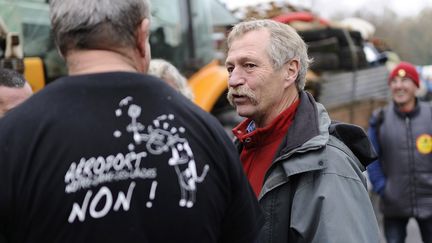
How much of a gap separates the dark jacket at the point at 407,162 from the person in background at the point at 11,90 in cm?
289

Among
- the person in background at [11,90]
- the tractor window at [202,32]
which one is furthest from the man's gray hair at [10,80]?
the tractor window at [202,32]

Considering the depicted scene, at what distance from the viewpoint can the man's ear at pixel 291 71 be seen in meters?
2.33

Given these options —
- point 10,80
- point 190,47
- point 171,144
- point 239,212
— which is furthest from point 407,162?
point 171,144

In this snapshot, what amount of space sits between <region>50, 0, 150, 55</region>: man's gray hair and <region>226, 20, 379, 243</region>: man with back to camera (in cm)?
82

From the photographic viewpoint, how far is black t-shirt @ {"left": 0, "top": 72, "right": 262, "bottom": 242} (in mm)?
1395

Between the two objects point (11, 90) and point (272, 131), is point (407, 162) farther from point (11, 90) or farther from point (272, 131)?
point (11, 90)

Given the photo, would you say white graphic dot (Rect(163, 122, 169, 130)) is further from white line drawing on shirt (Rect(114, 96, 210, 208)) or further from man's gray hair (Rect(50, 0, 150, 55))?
man's gray hair (Rect(50, 0, 150, 55))

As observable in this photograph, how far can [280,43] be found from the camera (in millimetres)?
2299

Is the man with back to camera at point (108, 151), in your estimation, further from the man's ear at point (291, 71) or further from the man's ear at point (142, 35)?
the man's ear at point (291, 71)

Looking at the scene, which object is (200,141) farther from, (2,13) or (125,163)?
(2,13)

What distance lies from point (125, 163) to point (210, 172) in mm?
207

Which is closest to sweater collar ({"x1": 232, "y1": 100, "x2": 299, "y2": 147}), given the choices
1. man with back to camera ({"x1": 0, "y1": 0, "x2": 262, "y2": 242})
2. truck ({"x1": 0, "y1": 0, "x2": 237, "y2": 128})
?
man with back to camera ({"x1": 0, "y1": 0, "x2": 262, "y2": 242})

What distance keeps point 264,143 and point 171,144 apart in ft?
2.89

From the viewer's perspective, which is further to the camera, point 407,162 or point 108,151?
point 407,162
